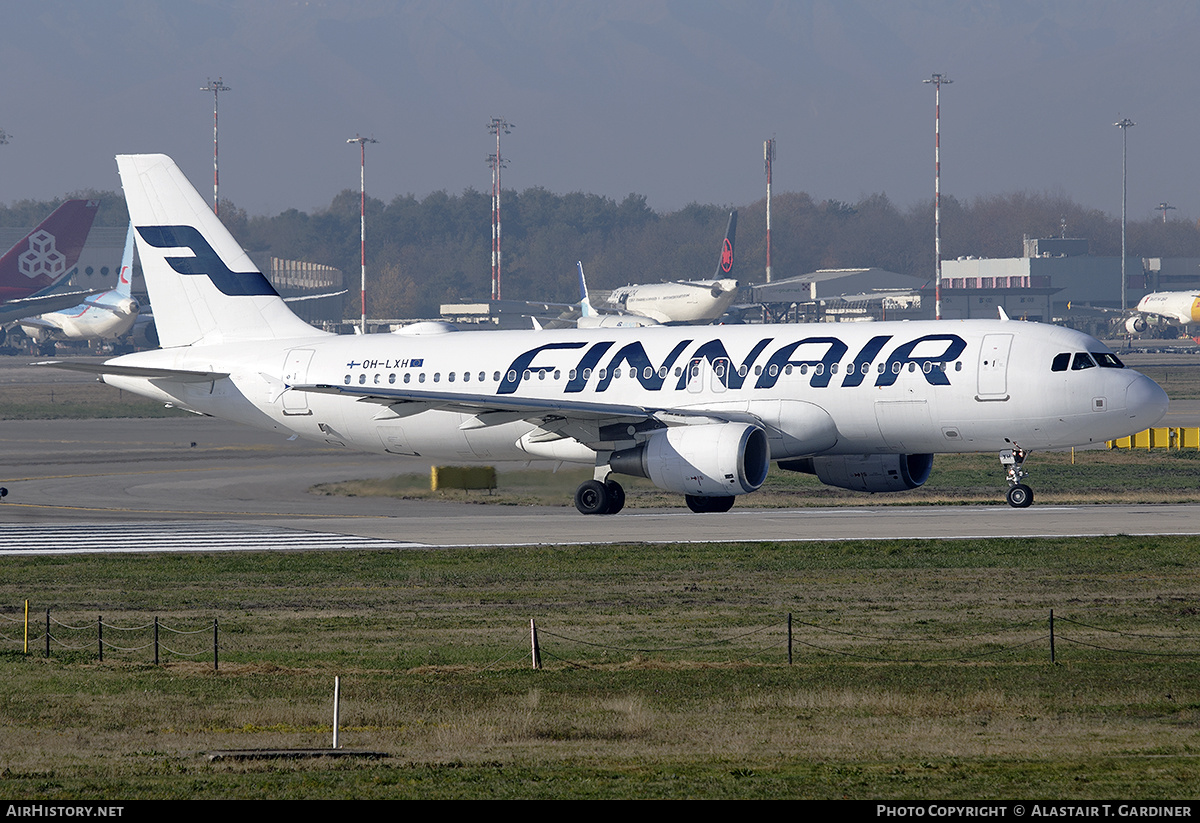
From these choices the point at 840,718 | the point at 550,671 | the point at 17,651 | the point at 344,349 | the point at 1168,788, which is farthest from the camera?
the point at 344,349

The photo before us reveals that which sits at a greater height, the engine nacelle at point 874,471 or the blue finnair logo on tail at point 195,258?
the blue finnair logo on tail at point 195,258

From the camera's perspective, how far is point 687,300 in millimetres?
160125

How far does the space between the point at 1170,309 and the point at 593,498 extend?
6502 inches

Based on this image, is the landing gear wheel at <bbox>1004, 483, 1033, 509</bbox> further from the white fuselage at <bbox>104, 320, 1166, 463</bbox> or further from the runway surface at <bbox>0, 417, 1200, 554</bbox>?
the white fuselage at <bbox>104, 320, 1166, 463</bbox>

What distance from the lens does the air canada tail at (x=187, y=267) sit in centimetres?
4662

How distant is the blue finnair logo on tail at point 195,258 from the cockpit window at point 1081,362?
26.1m

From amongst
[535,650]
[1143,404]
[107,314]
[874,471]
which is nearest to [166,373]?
[874,471]

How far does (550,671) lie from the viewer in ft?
75.6

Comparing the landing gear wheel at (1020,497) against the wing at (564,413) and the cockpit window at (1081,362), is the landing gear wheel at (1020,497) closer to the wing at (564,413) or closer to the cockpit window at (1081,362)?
the cockpit window at (1081,362)

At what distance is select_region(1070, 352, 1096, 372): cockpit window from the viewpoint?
3825 cm

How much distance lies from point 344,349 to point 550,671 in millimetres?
24944

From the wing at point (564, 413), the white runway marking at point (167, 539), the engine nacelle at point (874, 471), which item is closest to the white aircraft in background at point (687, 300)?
the engine nacelle at point (874, 471)
